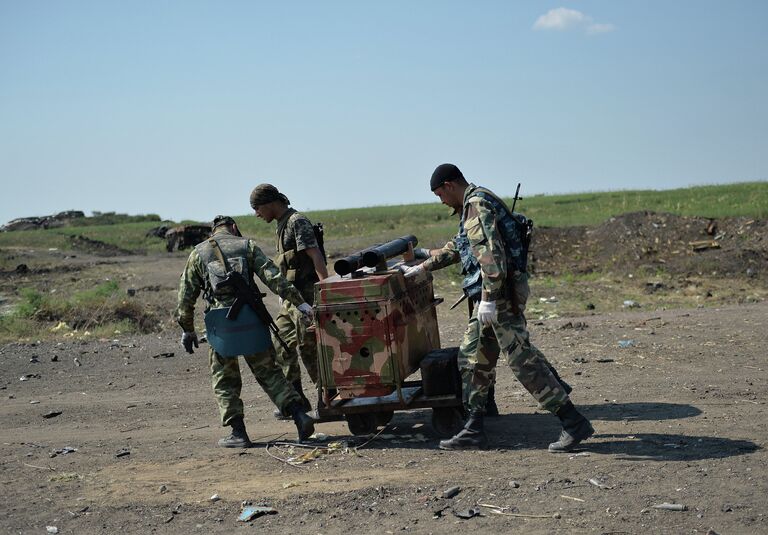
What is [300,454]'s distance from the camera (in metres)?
7.75

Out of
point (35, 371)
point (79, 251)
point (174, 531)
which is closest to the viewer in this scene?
point (174, 531)

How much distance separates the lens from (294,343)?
8.86 metres

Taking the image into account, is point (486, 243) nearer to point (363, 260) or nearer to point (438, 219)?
point (363, 260)

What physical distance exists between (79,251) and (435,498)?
1493 inches

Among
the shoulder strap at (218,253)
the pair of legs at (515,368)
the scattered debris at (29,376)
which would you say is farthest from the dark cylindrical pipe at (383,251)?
the scattered debris at (29,376)

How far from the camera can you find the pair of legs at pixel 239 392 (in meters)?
8.05

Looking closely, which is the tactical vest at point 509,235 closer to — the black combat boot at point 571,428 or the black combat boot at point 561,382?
the black combat boot at point 561,382

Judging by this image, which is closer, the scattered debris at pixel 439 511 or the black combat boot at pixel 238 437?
the scattered debris at pixel 439 511

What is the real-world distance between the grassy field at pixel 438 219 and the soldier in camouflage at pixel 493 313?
2265 cm

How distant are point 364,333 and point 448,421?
104cm

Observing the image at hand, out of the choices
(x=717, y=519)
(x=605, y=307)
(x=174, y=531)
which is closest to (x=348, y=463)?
(x=174, y=531)

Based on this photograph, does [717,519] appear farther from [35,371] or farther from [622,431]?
[35,371]

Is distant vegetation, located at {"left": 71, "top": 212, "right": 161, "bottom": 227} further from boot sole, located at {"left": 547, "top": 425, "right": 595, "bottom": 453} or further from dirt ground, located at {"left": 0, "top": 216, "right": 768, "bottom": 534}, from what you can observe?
boot sole, located at {"left": 547, "top": 425, "right": 595, "bottom": 453}

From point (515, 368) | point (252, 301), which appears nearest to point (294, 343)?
point (252, 301)
